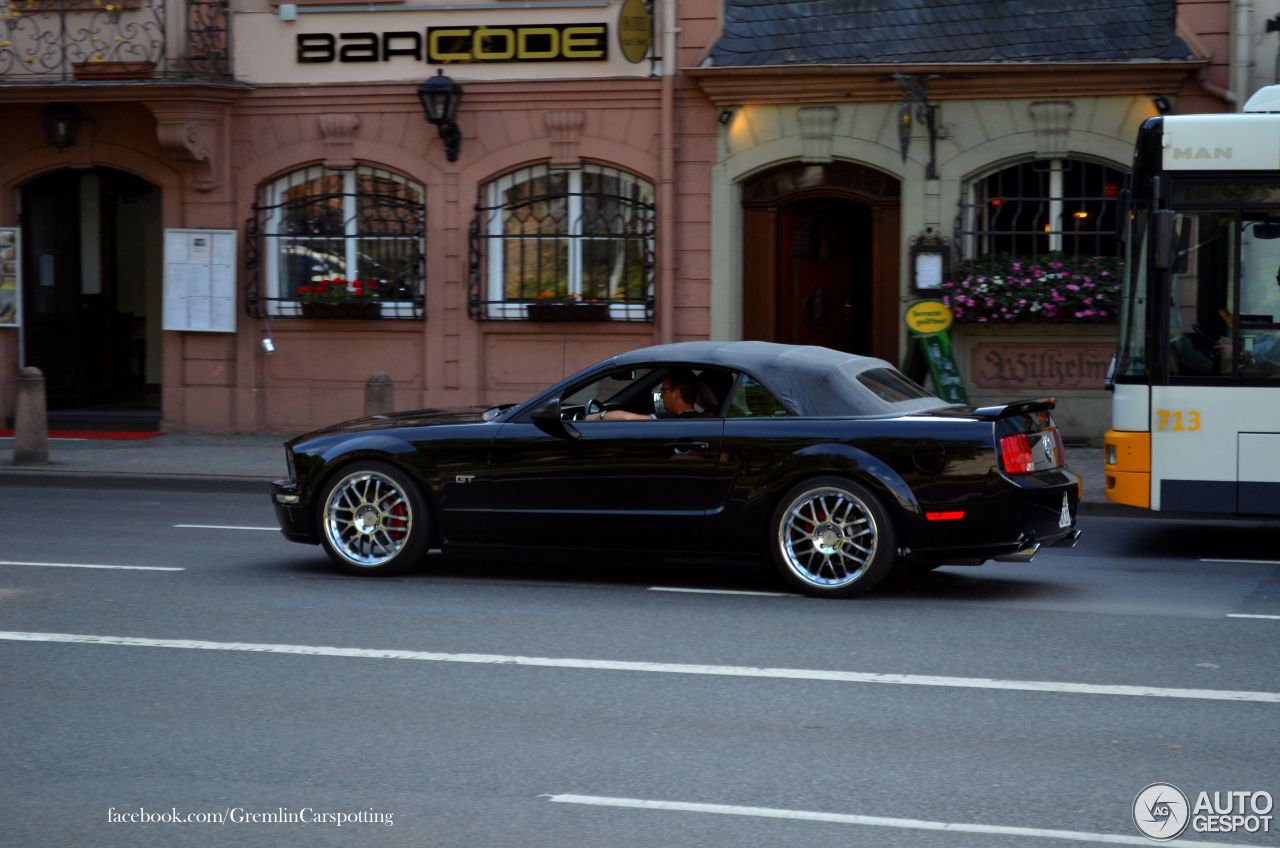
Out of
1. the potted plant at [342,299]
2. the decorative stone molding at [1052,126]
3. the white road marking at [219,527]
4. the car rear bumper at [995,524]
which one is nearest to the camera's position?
the car rear bumper at [995,524]

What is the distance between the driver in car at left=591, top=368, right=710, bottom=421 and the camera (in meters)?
9.57

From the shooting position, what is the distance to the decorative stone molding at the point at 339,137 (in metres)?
18.7

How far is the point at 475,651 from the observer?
7.70 m

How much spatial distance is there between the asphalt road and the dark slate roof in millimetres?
7883

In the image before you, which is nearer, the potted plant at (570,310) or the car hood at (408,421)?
the car hood at (408,421)

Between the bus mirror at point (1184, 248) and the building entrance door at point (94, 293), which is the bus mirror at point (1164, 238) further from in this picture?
the building entrance door at point (94, 293)

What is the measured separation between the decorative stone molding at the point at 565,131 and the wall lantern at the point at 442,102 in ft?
3.27

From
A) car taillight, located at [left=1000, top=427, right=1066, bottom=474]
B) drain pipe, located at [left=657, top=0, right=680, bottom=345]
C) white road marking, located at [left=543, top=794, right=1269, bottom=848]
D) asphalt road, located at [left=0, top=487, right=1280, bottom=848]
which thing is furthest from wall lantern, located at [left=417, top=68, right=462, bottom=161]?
white road marking, located at [left=543, top=794, right=1269, bottom=848]

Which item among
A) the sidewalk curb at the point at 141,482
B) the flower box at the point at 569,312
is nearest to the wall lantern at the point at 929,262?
the flower box at the point at 569,312

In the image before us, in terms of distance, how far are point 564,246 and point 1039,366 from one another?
17.4ft

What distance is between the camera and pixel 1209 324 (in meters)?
10.5

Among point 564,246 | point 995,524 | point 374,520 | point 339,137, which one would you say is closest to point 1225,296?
point 995,524

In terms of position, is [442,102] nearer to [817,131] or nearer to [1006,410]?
[817,131]

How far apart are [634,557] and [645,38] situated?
9809mm
